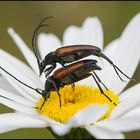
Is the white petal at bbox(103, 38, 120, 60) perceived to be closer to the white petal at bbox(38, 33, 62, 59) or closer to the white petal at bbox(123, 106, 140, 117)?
the white petal at bbox(38, 33, 62, 59)

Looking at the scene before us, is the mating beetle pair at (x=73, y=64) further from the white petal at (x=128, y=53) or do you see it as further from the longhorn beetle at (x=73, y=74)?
the white petal at (x=128, y=53)

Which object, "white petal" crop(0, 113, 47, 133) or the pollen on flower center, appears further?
the pollen on flower center

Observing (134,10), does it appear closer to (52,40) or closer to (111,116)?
(52,40)

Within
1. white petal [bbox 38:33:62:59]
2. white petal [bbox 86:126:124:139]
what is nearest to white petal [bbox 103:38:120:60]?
white petal [bbox 38:33:62:59]

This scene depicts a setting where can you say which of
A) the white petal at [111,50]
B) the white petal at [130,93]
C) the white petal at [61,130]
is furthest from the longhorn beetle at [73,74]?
the white petal at [111,50]

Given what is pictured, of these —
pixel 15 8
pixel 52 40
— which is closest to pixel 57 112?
pixel 52 40

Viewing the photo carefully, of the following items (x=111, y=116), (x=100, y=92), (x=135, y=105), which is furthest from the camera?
(x=100, y=92)
